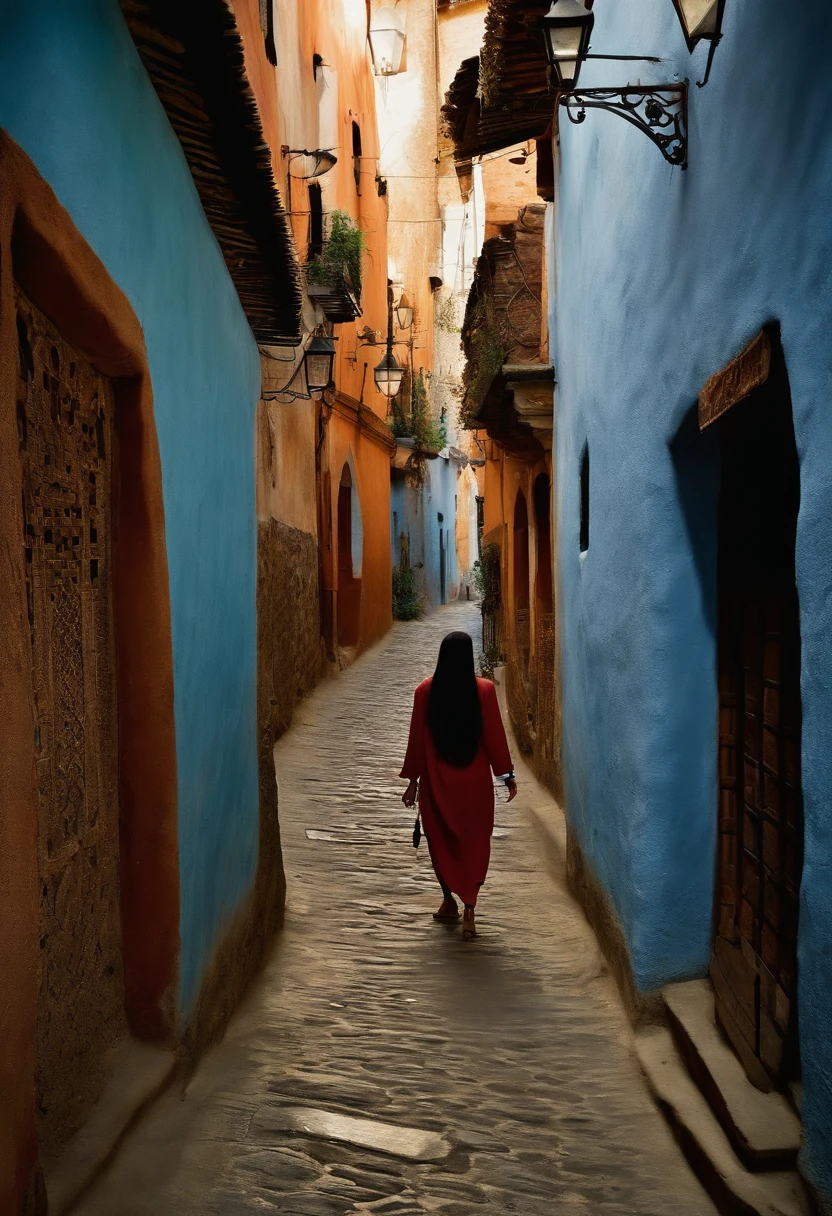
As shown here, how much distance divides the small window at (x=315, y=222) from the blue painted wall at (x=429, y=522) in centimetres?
1189

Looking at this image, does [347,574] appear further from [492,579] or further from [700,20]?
[700,20]

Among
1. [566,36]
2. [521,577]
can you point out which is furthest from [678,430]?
[521,577]

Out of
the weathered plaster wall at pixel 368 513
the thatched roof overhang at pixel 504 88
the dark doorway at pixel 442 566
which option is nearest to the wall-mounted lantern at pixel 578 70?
the thatched roof overhang at pixel 504 88

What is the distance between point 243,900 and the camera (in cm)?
564

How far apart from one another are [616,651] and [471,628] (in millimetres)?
20081

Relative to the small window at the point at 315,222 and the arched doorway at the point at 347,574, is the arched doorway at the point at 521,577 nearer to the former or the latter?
the small window at the point at 315,222

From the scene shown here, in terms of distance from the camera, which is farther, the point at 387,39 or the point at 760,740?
the point at 387,39

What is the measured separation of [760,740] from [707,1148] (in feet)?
4.42

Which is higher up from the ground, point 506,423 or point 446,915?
point 506,423

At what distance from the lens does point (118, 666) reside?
12.9ft

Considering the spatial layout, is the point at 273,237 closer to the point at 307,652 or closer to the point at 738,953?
the point at 738,953

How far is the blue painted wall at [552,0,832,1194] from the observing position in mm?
2830

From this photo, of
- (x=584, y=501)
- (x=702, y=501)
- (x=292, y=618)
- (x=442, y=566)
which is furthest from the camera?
(x=442, y=566)

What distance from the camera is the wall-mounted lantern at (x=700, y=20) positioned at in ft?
11.2
